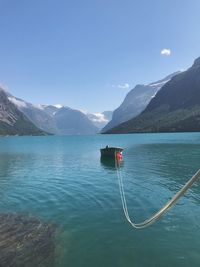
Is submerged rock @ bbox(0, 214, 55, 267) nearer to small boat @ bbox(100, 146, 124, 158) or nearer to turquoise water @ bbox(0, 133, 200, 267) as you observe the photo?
turquoise water @ bbox(0, 133, 200, 267)

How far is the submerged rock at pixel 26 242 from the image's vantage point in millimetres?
16875

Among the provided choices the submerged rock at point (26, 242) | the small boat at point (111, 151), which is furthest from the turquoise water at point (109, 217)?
the small boat at point (111, 151)

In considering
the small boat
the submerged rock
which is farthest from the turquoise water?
the small boat

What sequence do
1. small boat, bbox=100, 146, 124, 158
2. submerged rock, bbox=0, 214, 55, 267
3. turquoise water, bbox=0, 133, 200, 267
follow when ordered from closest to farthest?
submerged rock, bbox=0, 214, 55, 267
turquoise water, bbox=0, 133, 200, 267
small boat, bbox=100, 146, 124, 158

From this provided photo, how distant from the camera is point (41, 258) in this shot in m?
17.3

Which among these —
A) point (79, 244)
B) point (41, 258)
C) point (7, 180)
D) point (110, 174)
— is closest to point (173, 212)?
point (79, 244)

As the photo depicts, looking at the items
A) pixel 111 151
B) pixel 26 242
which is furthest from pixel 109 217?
pixel 111 151

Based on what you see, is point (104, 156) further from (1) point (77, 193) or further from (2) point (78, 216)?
(2) point (78, 216)

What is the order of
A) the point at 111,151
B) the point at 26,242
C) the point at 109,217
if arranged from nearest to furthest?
the point at 26,242, the point at 109,217, the point at 111,151

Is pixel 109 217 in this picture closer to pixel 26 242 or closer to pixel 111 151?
pixel 26 242

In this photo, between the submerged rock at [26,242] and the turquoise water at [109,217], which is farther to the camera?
the turquoise water at [109,217]

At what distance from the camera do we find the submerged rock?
16875mm

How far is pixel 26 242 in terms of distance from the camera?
19422 millimetres

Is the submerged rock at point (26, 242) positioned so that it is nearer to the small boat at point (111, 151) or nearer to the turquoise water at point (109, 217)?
the turquoise water at point (109, 217)
